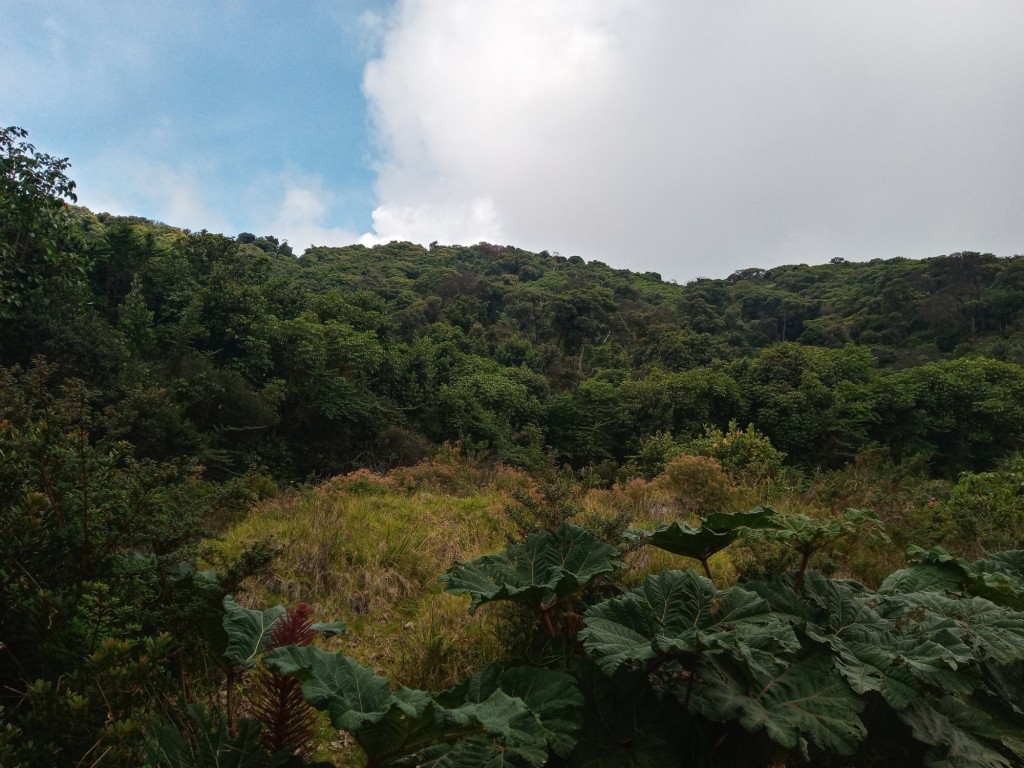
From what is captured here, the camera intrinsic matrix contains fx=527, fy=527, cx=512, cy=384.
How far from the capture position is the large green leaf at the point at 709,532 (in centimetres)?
204

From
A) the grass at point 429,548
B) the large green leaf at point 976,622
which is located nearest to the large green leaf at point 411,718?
the grass at point 429,548

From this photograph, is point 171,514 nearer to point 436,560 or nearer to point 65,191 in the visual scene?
point 436,560

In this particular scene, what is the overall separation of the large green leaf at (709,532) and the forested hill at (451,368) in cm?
271

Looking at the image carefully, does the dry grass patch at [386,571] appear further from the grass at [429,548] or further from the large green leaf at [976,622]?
the large green leaf at [976,622]

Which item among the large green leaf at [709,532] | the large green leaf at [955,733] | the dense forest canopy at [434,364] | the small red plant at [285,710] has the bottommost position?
the large green leaf at [955,733]

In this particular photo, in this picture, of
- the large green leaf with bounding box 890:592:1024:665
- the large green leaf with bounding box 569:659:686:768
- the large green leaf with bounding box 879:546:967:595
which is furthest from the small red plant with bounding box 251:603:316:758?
the large green leaf with bounding box 879:546:967:595

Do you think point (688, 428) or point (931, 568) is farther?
point (688, 428)

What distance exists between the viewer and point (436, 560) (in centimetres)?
405

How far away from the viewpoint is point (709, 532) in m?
2.10

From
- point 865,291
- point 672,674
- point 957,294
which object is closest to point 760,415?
point 672,674

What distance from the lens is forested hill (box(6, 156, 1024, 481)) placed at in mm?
11164

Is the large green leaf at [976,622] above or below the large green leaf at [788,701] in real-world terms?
above

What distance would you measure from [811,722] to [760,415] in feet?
66.2

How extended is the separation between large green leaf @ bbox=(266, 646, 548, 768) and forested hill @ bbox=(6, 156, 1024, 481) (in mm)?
2058
